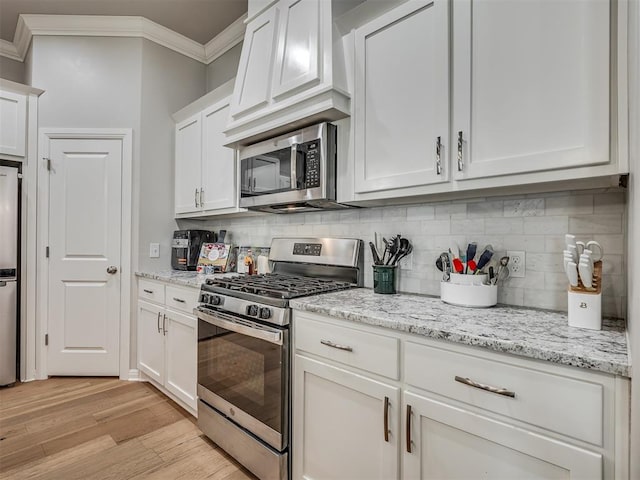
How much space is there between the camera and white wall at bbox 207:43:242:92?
3.04 meters

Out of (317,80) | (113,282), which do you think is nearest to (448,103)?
(317,80)

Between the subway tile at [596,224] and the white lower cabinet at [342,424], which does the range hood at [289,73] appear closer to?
the subway tile at [596,224]

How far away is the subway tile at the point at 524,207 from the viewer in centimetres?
141

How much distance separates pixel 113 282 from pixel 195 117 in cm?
153

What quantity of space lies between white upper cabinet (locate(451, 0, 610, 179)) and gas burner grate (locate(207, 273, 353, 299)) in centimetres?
85

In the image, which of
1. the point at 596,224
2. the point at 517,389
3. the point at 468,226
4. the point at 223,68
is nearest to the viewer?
the point at 517,389

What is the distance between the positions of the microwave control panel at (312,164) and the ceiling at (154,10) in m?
1.67

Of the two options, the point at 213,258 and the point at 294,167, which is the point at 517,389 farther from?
the point at 213,258

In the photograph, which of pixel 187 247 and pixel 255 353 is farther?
pixel 187 247

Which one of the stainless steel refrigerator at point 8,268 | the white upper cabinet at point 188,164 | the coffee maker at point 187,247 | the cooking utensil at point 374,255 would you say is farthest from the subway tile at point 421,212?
the stainless steel refrigerator at point 8,268

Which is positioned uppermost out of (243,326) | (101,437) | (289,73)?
(289,73)

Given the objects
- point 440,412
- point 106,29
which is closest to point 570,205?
point 440,412

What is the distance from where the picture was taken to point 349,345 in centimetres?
130

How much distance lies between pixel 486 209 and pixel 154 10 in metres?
2.95
